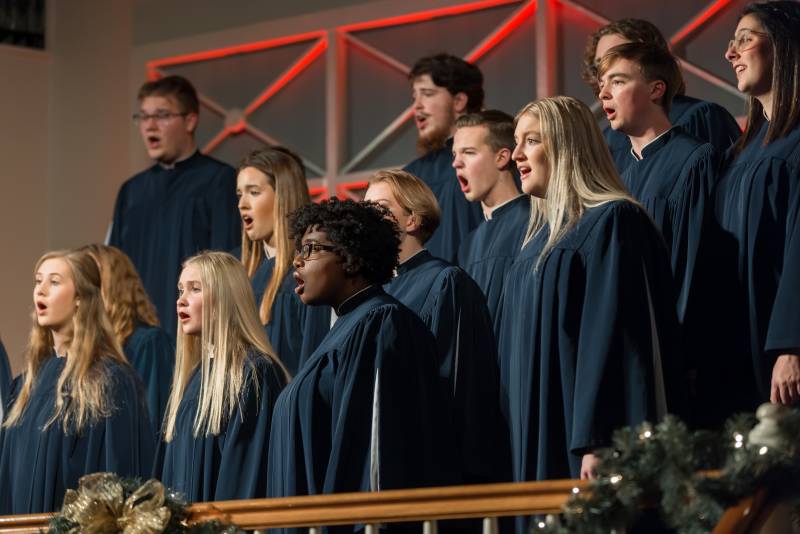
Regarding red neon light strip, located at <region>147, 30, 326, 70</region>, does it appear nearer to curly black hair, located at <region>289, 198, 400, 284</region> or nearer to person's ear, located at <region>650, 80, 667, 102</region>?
person's ear, located at <region>650, 80, 667, 102</region>

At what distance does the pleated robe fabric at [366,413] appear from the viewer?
418 centimetres

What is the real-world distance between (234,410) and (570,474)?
4.07 ft

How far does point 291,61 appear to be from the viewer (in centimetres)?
866

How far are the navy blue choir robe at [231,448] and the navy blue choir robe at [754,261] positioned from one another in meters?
1.37

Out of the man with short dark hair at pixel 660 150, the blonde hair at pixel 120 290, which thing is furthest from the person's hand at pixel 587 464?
the blonde hair at pixel 120 290

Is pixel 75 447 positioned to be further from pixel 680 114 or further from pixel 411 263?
pixel 680 114

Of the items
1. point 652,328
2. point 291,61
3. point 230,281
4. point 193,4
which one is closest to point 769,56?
point 652,328

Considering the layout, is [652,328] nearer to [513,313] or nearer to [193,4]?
[513,313]

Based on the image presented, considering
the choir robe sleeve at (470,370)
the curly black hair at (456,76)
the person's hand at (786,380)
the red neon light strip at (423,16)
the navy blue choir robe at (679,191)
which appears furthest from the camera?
the red neon light strip at (423,16)

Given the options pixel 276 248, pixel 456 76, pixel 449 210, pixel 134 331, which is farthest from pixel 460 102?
pixel 134 331

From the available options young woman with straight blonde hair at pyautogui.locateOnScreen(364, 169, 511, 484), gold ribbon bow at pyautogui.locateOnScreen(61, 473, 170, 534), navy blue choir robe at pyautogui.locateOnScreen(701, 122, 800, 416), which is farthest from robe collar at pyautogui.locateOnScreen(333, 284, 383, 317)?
navy blue choir robe at pyautogui.locateOnScreen(701, 122, 800, 416)

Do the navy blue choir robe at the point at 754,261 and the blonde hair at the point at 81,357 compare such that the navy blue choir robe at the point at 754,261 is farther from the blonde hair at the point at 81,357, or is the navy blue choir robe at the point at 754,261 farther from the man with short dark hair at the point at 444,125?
the blonde hair at the point at 81,357

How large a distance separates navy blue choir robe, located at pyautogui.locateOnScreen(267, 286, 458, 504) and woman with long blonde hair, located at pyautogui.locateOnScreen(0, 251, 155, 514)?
129cm

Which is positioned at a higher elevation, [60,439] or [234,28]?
[234,28]
